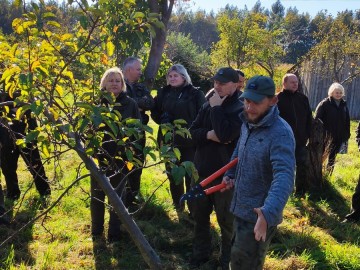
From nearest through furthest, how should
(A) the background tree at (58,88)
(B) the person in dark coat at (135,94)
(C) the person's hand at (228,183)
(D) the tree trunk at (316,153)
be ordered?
(A) the background tree at (58,88) < (C) the person's hand at (228,183) < (B) the person in dark coat at (135,94) < (D) the tree trunk at (316,153)

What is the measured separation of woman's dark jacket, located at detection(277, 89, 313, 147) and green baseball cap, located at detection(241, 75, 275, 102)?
320cm

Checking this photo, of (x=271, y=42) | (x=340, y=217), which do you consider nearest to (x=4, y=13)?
(x=271, y=42)

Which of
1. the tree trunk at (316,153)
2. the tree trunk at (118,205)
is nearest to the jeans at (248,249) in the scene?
the tree trunk at (118,205)

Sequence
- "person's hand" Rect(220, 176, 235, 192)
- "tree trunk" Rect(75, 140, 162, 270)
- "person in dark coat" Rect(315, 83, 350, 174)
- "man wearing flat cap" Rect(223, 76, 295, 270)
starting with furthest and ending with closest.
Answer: "person in dark coat" Rect(315, 83, 350, 174), "person's hand" Rect(220, 176, 235, 192), "man wearing flat cap" Rect(223, 76, 295, 270), "tree trunk" Rect(75, 140, 162, 270)

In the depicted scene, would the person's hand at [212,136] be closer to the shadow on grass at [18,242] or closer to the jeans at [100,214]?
the jeans at [100,214]

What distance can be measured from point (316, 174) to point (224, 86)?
3283 mm

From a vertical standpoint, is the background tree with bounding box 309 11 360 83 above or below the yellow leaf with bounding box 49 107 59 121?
above

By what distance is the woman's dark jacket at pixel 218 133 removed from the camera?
3.43 m

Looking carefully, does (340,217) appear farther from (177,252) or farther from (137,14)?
(137,14)

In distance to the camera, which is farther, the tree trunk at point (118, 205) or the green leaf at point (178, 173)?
the tree trunk at point (118, 205)

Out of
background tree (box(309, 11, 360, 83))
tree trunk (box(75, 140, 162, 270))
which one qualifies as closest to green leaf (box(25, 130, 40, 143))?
tree trunk (box(75, 140, 162, 270))

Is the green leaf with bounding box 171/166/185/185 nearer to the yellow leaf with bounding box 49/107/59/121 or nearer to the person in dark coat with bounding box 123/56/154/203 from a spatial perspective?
the yellow leaf with bounding box 49/107/59/121

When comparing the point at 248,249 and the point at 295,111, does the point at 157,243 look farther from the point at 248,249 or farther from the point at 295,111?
the point at 295,111

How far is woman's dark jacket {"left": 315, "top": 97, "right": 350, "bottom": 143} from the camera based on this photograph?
6875 millimetres
